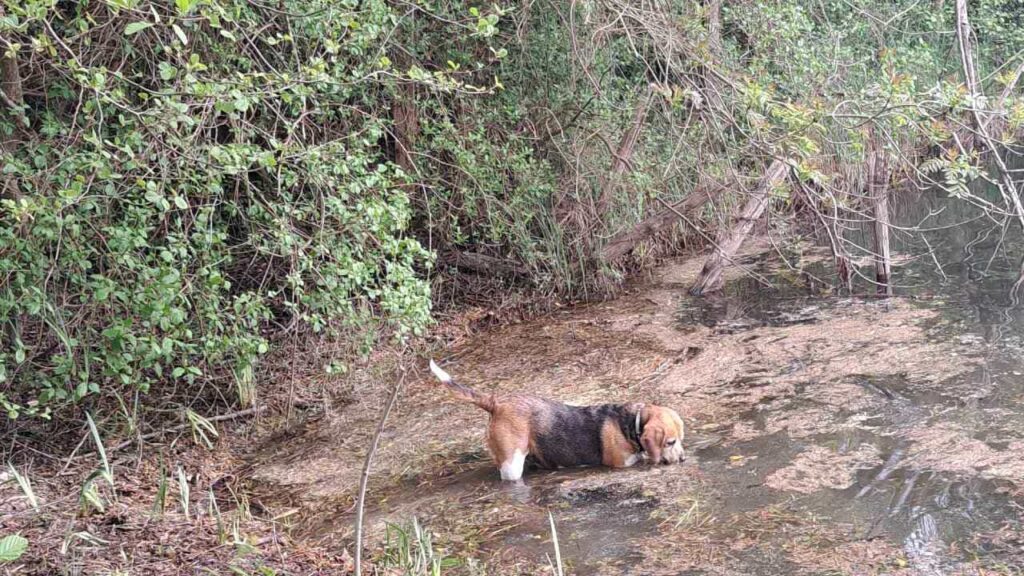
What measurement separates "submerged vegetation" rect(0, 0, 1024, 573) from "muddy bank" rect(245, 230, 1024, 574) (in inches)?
29.1

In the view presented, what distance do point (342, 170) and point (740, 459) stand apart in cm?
325

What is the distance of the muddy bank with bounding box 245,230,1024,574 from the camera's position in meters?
4.66

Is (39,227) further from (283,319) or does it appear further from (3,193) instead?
(283,319)

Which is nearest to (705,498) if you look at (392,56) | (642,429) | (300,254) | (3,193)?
(642,429)

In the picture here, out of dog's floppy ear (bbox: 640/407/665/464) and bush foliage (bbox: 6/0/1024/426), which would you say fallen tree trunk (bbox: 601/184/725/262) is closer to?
bush foliage (bbox: 6/0/1024/426)

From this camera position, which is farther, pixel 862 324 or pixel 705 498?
pixel 862 324

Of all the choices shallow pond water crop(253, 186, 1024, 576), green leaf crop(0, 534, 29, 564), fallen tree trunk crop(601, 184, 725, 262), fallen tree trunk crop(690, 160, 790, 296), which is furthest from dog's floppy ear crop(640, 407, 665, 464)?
fallen tree trunk crop(601, 184, 725, 262)

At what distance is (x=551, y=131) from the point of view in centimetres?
1039

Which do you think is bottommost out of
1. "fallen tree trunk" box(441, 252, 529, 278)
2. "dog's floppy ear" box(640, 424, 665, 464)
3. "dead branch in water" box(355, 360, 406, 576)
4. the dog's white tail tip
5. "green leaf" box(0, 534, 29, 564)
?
"fallen tree trunk" box(441, 252, 529, 278)

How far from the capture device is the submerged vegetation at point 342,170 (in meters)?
5.73

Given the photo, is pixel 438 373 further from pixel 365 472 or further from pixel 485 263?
pixel 485 263

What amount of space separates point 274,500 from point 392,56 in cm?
455

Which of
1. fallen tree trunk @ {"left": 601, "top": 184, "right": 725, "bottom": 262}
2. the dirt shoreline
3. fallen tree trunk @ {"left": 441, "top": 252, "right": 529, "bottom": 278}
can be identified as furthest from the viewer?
fallen tree trunk @ {"left": 601, "top": 184, "right": 725, "bottom": 262}

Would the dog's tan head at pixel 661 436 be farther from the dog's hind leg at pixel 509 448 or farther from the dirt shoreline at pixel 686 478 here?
the dog's hind leg at pixel 509 448
